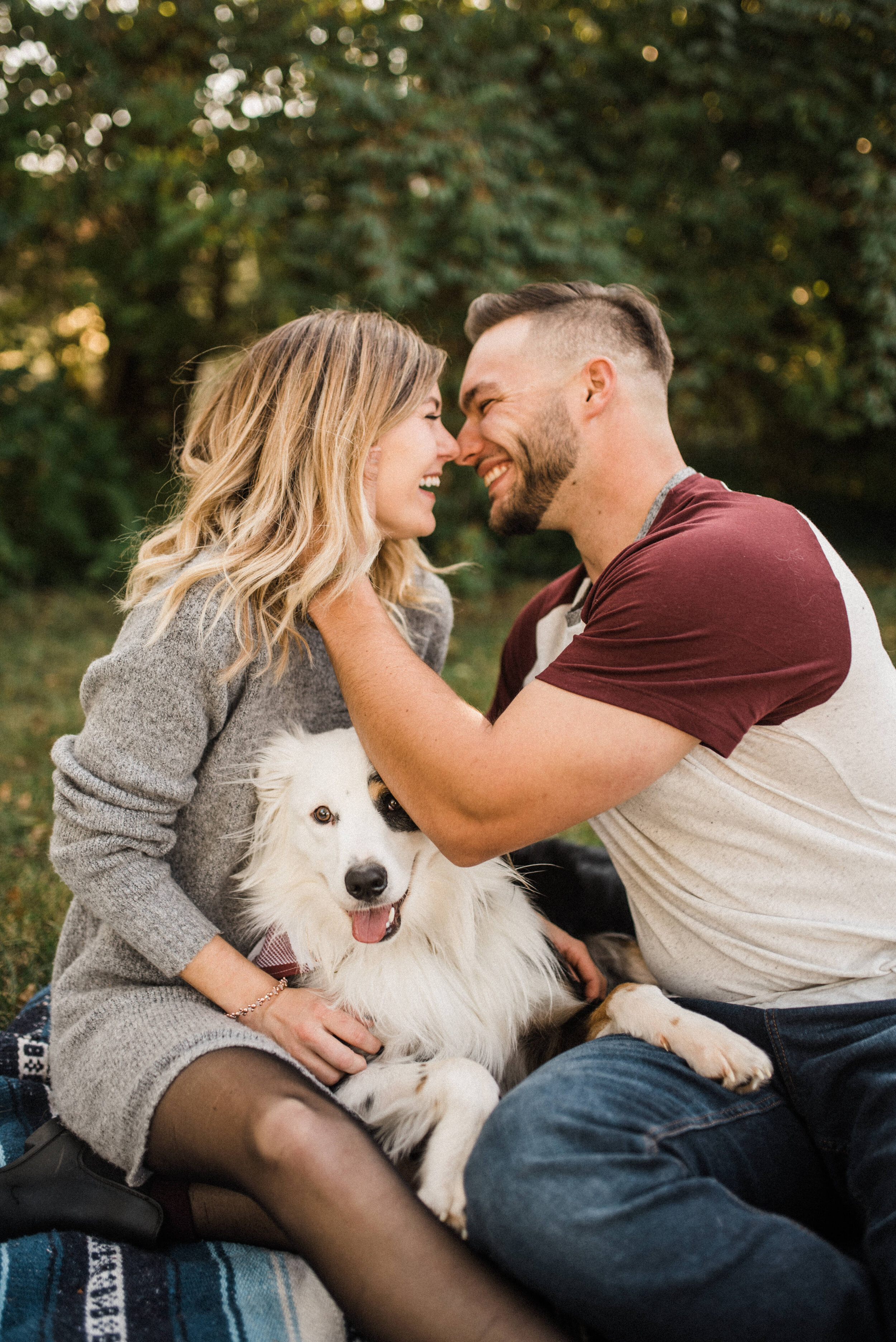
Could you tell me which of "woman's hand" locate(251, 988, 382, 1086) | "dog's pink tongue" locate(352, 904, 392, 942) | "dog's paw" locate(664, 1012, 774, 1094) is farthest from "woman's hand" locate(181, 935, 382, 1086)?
"dog's paw" locate(664, 1012, 774, 1094)

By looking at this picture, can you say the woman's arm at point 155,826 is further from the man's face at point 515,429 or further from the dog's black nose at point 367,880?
the man's face at point 515,429

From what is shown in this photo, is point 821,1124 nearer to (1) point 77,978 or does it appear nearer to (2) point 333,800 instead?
(2) point 333,800

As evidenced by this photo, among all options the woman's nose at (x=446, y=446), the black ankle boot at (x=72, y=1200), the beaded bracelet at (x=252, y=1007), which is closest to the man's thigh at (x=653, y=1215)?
the beaded bracelet at (x=252, y=1007)

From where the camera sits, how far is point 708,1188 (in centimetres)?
145

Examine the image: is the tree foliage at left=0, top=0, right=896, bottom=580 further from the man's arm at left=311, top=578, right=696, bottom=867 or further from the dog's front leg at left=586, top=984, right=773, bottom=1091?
the dog's front leg at left=586, top=984, right=773, bottom=1091

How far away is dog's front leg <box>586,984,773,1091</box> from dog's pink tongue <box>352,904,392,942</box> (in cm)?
50

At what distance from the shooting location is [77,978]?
1987mm

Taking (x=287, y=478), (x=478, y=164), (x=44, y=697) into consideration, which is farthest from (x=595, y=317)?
(x=44, y=697)

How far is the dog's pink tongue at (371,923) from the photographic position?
6.63ft

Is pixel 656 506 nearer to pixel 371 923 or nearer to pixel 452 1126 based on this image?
pixel 371 923

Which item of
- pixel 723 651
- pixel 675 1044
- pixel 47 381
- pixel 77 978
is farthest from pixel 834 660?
pixel 47 381

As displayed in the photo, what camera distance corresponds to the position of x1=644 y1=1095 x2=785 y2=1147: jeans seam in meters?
1.56

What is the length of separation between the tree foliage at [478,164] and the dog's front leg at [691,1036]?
4.57m

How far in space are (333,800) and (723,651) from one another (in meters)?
0.88
